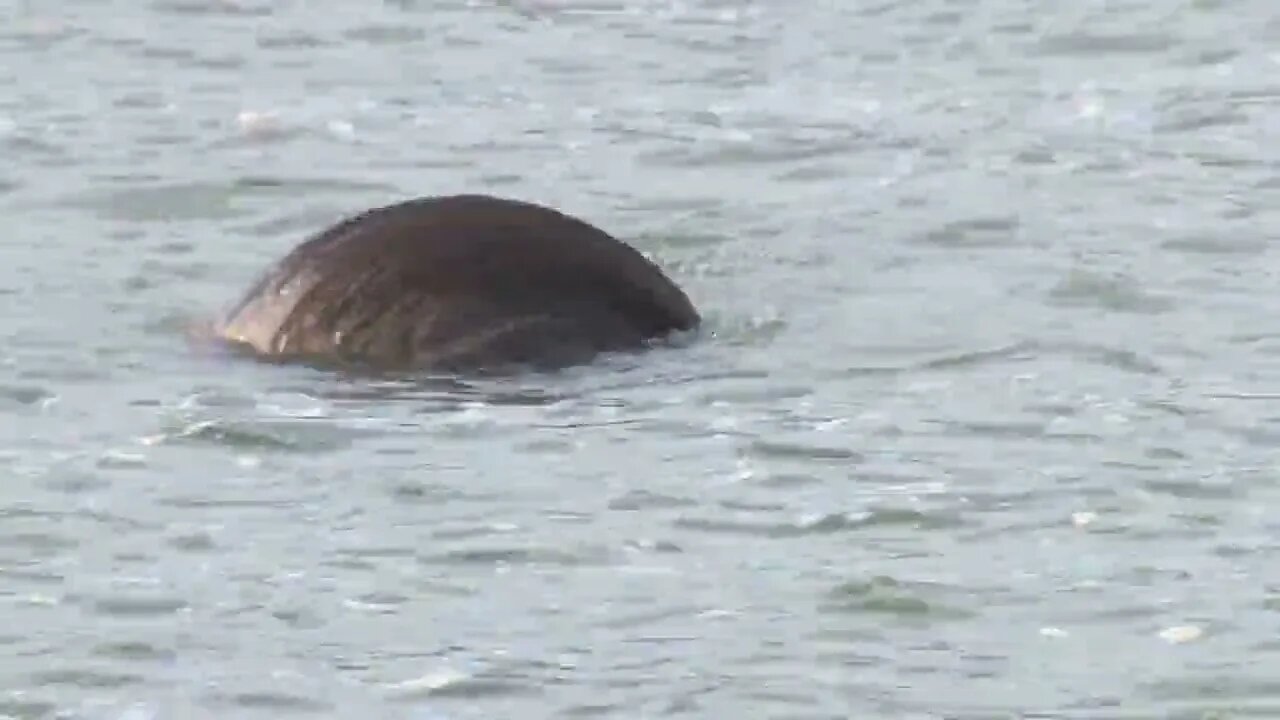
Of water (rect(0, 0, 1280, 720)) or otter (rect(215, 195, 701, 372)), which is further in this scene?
otter (rect(215, 195, 701, 372))

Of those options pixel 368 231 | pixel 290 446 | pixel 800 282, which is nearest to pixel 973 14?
pixel 800 282

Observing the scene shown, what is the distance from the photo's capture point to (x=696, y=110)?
1510cm

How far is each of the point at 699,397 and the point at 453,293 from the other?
87 centimetres

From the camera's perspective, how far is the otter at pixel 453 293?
10.6 meters

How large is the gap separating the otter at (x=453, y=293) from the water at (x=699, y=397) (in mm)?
189

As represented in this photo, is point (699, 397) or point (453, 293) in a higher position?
point (453, 293)

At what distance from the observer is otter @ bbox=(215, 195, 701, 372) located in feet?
34.8

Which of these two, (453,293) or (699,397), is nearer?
(699,397)

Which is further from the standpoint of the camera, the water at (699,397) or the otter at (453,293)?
the otter at (453,293)

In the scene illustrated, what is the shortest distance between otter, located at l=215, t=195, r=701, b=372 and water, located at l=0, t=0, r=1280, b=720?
0.62 feet

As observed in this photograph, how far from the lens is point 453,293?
10.7 m

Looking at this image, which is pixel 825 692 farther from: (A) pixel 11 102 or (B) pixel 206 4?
(B) pixel 206 4

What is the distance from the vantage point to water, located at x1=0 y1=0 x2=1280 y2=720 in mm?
7906

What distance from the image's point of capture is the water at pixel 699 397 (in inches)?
311
